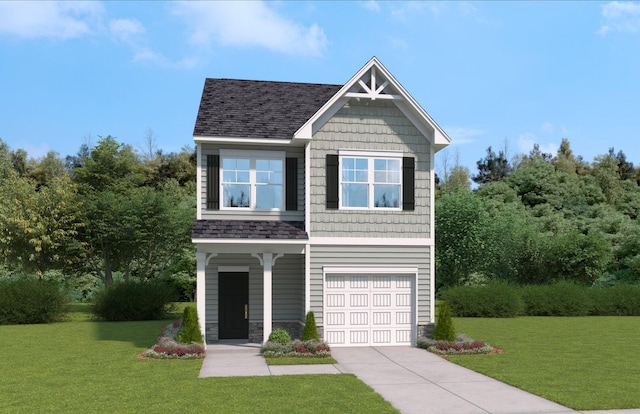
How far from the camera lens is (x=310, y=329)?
18.2m

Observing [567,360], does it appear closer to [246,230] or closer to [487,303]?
[246,230]

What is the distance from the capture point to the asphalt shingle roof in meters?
18.7

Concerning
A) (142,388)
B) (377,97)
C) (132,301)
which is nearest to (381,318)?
(377,97)

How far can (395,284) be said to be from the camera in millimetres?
20078

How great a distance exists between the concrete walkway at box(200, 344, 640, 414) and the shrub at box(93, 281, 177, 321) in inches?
491

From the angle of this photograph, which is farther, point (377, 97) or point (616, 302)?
point (616, 302)

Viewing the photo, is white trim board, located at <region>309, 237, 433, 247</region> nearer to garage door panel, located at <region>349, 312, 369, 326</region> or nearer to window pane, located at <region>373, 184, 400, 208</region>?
window pane, located at <region>373, 184, 400, 208</region>

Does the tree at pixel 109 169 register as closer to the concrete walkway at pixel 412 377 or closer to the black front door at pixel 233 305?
the black front door at pixel 233 305

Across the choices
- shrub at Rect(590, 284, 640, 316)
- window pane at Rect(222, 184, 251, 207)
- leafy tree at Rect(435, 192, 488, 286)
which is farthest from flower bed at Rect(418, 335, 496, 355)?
leafy tree at Rect(435, 192, 488, 286)

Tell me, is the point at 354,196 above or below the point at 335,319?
above

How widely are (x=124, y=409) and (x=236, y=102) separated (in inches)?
533

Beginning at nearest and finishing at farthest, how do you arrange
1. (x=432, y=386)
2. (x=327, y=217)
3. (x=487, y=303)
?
(x=432, y=386) < (x=327, y=217) < (x=487, y=303)

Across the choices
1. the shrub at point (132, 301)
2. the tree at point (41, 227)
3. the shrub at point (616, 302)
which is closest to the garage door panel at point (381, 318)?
the shrub at point (132, 301)

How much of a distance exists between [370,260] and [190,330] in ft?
20.2
